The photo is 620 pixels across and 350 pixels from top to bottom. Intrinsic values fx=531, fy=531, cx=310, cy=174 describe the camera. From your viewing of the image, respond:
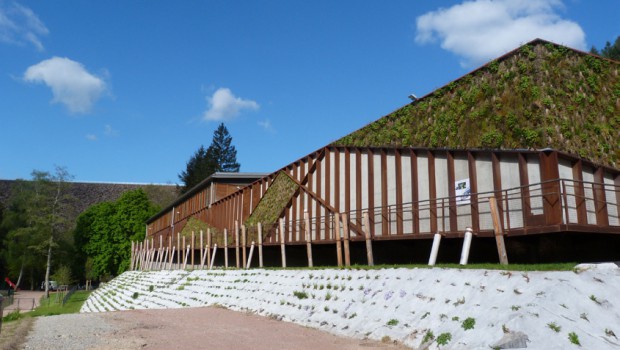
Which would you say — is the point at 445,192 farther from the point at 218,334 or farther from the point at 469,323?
the point at 218,334

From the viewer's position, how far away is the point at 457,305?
1025 cm

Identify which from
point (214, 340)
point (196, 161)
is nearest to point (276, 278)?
point (214, 340)

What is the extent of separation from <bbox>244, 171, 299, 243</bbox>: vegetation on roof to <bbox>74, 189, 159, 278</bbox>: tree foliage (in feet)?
122

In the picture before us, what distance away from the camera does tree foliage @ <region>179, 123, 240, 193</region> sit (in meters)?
83.7

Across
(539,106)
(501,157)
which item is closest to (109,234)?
(501,157)

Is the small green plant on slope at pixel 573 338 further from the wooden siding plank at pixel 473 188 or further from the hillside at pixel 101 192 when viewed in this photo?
the hillside at pixel 101 192

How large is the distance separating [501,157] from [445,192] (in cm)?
232

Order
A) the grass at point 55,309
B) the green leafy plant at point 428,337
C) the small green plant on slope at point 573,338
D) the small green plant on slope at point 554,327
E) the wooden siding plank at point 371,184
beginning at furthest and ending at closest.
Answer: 1. the grass at point 55,309
2. the wooden siding plank at point 371,184
3. the green leafy plant at point 428,337
4. the small green plant on slope at point 554,327
5. the small green plant on slope at point 573,338

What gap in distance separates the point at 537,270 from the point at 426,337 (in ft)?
9.11

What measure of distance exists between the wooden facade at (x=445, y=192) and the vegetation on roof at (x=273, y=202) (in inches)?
21.0

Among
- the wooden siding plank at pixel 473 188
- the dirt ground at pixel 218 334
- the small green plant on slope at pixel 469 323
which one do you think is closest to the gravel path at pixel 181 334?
the dirt ground at pixel 218 334

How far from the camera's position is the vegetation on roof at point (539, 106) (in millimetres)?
15750

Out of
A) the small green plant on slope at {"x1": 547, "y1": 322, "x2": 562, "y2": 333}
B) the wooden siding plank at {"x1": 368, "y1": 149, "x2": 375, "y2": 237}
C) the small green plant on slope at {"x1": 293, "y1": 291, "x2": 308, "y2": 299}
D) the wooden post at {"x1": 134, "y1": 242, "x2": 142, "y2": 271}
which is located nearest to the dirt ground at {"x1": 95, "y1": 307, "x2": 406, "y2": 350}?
the small green plant on slope at {"x1": 293, "y1": 291, "x2": 308, "y2": 299}

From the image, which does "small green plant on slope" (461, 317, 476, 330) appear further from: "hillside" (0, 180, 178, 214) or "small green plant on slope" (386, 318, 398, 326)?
"hillside" (0, 180, 178, 214)
